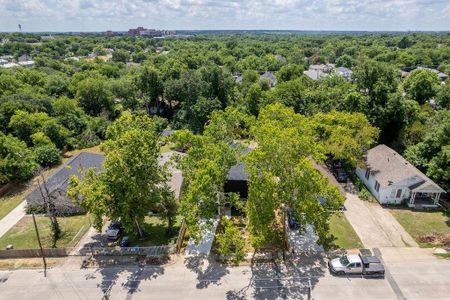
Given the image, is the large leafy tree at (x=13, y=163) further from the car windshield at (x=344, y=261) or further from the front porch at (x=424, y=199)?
the front porch at (x=424, y=199)

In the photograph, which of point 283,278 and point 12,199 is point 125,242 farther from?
point 12,199

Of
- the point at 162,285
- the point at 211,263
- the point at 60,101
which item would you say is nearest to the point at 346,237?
the point at 211,263

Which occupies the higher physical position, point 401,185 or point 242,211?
point 401,185

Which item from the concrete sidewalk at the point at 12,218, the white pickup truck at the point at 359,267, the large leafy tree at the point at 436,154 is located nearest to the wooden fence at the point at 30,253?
the concrete sidewalk at the point at 12,218

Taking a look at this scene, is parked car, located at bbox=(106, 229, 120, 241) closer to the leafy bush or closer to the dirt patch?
the leafy bush

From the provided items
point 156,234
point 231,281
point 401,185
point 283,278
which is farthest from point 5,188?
point 401,185

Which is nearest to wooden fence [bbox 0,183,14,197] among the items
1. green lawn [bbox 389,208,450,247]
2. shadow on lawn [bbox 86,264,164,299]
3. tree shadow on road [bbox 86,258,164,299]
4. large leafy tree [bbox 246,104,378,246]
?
tree shadow on road [bbox 86,258,164,299]

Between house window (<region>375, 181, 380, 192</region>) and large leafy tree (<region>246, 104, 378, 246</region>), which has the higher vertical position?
large leafy tree (<region>246, 104, 378, 246</region>)
